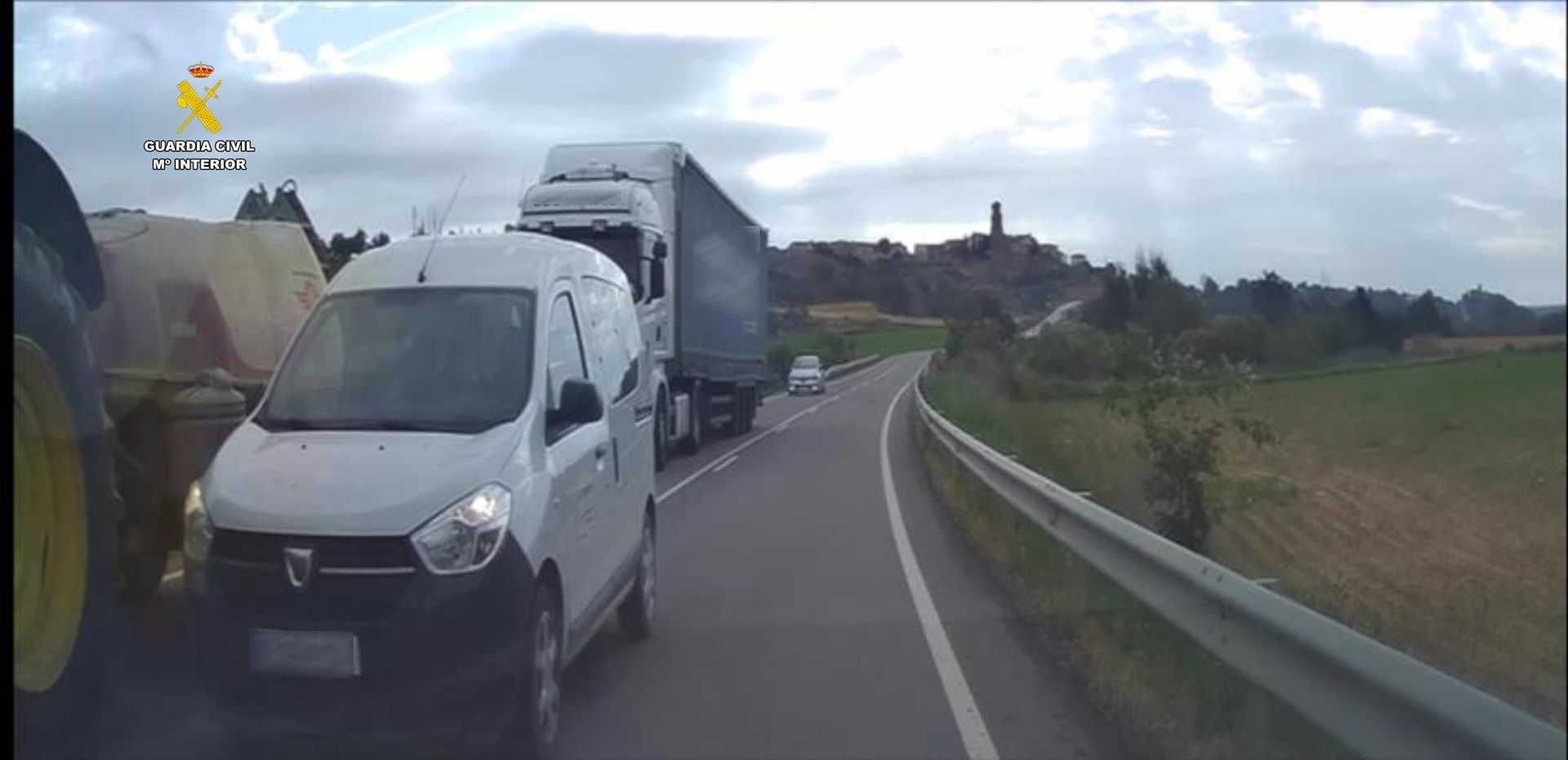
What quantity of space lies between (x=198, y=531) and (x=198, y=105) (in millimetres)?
2663

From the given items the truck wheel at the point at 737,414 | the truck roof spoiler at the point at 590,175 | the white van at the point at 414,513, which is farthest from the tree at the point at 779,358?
the white van at the point at 414,513

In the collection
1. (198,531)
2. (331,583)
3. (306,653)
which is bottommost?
(306,653)

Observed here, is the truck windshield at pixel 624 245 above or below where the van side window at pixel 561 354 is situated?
above

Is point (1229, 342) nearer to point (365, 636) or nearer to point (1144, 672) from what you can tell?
point (1144, 672)

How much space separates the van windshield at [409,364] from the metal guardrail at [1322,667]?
298 centimetres

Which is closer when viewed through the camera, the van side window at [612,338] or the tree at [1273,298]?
the tree at [1273,298]

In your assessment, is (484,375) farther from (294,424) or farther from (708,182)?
(708,182)

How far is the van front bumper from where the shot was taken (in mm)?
7148

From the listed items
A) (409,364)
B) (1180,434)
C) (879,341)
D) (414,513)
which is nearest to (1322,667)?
(414,513)

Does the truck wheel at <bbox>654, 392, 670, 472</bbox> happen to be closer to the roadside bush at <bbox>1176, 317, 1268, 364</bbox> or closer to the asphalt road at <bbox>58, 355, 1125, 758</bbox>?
the asphalt road at <bbox>58, 355, 1125, 758</bbox>

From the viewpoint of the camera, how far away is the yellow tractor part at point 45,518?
24.4 ft

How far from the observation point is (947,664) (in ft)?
33.4

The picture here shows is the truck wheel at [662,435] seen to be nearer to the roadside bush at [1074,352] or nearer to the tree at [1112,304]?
the roadside bush at [1074,352]

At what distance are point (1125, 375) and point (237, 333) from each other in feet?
16.3
